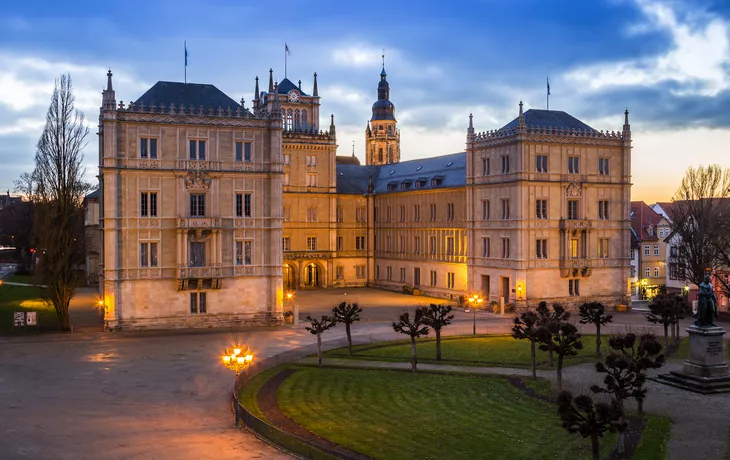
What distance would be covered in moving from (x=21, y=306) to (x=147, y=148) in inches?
1115

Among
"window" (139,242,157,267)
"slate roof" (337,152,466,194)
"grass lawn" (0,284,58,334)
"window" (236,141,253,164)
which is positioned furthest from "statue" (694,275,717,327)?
"grass lawn" (0,284,58,334)

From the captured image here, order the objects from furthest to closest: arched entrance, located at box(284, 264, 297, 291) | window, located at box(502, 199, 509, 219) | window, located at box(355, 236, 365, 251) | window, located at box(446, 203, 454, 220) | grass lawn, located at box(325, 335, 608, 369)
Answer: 1. window, located at box(355, 236, 365, 251)
2. arched entrance, located at box(284, 264, 297, 291)
3. window, located at box(446, 203, 454, 220)
4. window, located at box(502, 199, 509, 219)
5. grass lawn, located at box(325, 335, 608, 369)

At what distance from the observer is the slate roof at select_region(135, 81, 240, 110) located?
214 ft

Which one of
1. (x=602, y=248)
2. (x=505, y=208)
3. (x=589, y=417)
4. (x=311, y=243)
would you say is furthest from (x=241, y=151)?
(x=589, y=417)

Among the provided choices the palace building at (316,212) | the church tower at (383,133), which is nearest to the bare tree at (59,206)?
the palace building at (316,212)

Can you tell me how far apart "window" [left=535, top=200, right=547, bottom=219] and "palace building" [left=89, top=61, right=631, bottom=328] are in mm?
131

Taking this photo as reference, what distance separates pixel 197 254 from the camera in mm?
63906

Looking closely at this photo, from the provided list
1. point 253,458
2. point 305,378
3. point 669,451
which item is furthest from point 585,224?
point 253,458

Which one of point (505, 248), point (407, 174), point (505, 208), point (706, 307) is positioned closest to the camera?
point (706, 307)

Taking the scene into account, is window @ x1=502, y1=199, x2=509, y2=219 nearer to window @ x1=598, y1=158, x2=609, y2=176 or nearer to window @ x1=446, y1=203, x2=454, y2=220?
window @ x1=598, y1=158, x2=609, y2=176

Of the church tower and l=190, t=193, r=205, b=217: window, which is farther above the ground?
the church tower

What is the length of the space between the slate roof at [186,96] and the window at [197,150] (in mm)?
3633

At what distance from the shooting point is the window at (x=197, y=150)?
209ft

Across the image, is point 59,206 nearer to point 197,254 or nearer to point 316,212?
point 197,254
